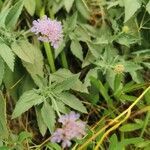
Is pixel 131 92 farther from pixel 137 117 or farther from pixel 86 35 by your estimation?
pixel 86 35

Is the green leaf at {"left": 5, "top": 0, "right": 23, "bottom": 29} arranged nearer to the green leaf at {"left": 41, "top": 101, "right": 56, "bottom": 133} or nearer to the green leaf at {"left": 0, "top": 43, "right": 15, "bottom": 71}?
the green leaf at {"left": 0, "top": 43, "right": 15, "bottom": 71}

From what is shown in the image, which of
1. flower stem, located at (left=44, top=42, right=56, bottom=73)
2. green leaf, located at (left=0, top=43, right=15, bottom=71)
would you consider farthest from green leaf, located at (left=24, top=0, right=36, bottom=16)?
green leaf, located at (left=0, top=43, right=15, bottom=71)

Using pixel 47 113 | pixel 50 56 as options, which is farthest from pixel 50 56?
pixel 47 113

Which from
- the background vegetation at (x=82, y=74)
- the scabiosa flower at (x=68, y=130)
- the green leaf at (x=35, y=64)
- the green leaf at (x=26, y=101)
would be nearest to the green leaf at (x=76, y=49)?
the background vegetation at (x=82, y=74)

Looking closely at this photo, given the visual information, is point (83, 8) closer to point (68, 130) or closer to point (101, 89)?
point (101, 89)

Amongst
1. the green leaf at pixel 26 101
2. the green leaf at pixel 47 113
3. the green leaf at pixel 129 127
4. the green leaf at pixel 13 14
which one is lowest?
the green leaf at pixel 129 127

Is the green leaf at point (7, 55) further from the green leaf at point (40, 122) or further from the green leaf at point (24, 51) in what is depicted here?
the green leaf at point (40, 122)

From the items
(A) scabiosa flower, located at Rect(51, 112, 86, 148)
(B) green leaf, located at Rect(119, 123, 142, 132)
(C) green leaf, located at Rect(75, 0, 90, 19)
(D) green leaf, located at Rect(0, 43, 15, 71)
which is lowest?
(B) green leaf, located at Rect(119, 123, 142, 132)
